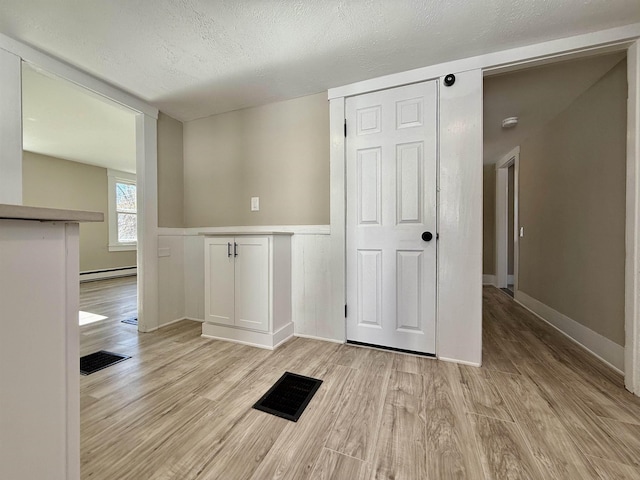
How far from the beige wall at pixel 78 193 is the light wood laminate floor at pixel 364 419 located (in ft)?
15.2

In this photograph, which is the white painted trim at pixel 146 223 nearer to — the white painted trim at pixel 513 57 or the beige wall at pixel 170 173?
the beige wall at pixel 170 173

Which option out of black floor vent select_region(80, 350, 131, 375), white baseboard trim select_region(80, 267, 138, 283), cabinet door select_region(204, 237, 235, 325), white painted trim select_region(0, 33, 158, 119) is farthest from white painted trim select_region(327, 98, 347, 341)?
white baseboard trim select_region(80, 267, 138, 283)

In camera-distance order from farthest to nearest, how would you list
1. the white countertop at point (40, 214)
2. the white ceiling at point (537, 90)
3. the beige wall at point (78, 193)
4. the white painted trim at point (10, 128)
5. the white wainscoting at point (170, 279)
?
the beige wall at point (78, 193), the white wainscoting at point (170, 279), the white ceiling at point (537, 90), the white painted trim at point (10, 128), the white countertop at point (40, 214)

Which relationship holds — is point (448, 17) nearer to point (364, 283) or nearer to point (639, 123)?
point (639, 123)

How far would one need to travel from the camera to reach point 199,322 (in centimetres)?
282

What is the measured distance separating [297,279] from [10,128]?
2.26 m

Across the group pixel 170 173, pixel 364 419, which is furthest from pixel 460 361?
pixel 170 173

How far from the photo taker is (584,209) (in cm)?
222

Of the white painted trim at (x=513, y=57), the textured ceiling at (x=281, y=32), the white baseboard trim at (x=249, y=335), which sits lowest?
the white baseboard trim at (x=249, y=335)

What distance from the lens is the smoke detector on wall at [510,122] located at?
2.81 m

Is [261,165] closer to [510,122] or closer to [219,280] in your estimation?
[219,280]

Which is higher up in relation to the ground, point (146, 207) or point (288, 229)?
point (146, 207)

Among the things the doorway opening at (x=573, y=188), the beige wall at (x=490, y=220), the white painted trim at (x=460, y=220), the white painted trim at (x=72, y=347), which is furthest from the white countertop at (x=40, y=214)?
the beige wall at (x=490, y=220)

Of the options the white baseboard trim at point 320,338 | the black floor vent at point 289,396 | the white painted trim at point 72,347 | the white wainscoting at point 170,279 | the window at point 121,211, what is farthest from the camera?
the window at point 121,211
